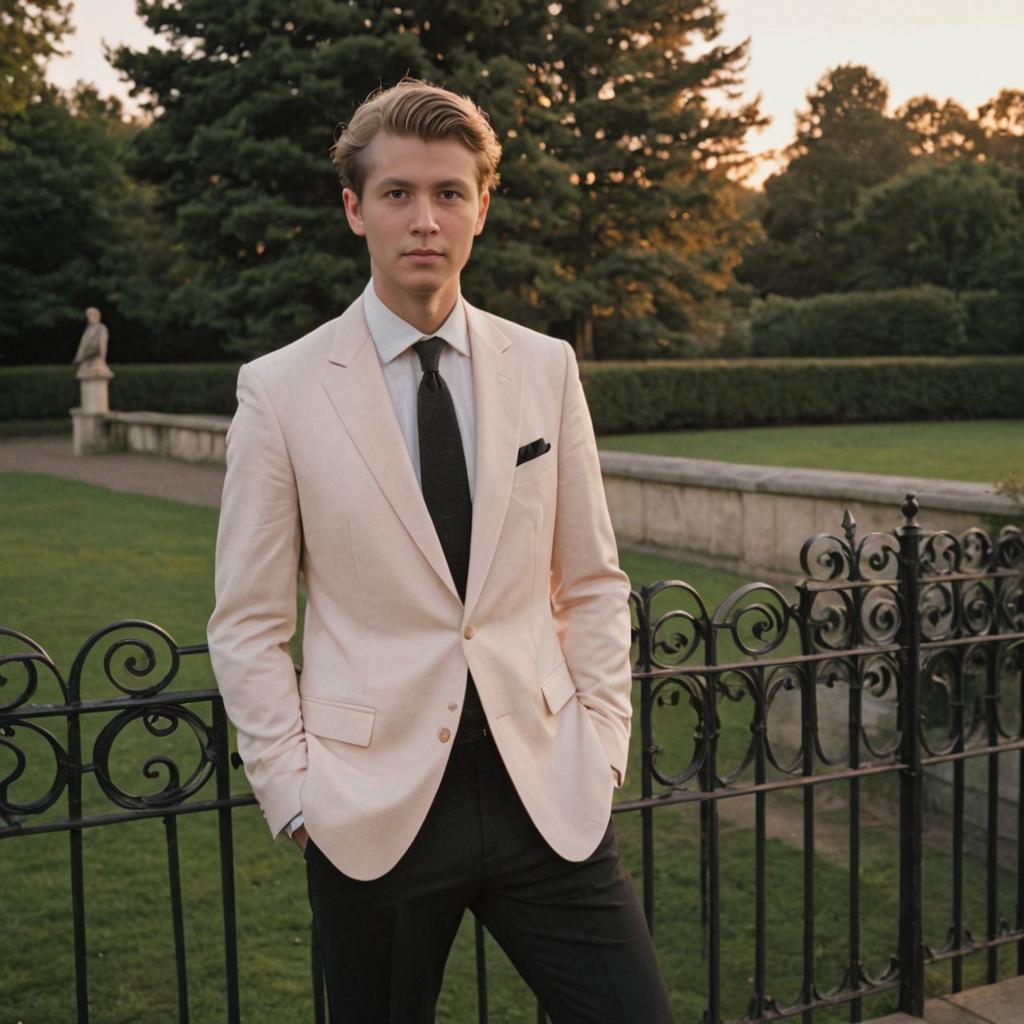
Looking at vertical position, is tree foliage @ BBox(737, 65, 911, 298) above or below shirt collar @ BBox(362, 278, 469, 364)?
above

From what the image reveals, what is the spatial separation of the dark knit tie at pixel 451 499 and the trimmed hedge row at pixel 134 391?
91.6 ft

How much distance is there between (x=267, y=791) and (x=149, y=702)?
61 centimetres

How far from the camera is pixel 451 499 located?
2.22 m

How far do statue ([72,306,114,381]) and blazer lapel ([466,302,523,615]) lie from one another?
22.1 meters

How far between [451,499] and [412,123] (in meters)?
0.64

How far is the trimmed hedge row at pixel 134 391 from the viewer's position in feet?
96.6

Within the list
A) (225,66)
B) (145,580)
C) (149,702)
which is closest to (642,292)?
(225,66)

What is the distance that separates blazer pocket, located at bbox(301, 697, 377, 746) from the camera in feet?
7.08

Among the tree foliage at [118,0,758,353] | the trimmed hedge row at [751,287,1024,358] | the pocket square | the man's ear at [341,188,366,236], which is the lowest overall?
the pocket square

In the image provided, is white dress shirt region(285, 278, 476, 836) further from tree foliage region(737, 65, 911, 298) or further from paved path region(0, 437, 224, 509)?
tree foliage region(737, 65, 911, 298)

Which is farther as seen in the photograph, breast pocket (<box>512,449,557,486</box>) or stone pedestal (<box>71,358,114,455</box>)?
stone pedestal (<box>71,358,114,455</box>)

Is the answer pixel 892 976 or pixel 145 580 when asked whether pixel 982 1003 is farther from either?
pixel 145 580

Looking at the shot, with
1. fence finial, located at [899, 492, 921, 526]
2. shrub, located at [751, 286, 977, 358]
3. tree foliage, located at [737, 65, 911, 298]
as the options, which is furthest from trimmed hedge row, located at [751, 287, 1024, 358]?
fence finial, located at [899, 492, 921, 526]

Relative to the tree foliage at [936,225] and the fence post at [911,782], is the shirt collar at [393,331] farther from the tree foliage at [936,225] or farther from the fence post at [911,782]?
the tree foliage at [936,225]
